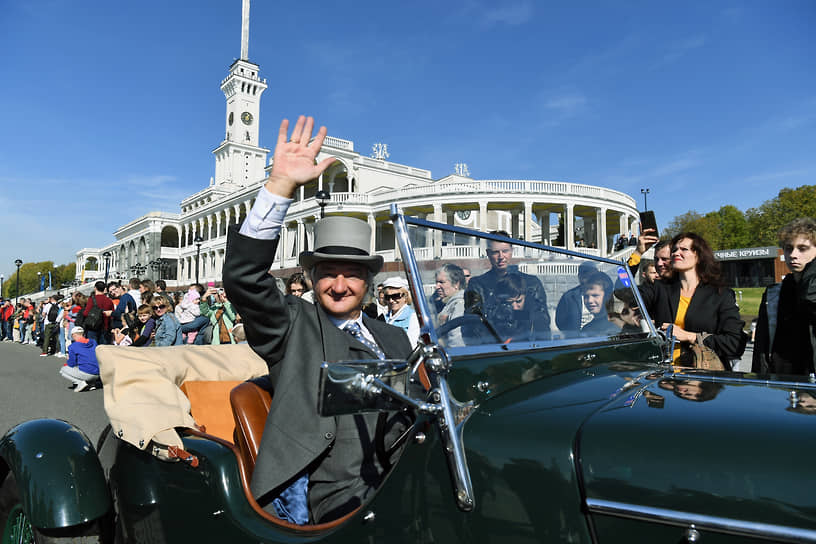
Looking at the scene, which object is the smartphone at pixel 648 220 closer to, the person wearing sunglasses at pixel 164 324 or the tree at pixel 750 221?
the person wearing sunglasses at pixel 164 324

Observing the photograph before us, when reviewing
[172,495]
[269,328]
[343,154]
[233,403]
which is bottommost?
[172,495]

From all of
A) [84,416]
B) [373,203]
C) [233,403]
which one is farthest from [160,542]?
[373,203]

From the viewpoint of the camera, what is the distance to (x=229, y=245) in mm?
1872

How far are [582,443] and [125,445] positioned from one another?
6.16 ft

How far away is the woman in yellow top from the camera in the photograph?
3.47m

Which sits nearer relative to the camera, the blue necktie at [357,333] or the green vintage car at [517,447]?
the green vintage car at [517,447]

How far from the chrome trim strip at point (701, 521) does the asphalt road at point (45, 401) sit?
560 centimetres

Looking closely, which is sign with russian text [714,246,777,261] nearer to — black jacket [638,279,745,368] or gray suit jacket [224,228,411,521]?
black jacket [638,279,745,368]

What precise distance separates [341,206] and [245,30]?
186 feet

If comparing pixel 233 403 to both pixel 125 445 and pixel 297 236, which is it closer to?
pixel 125 445

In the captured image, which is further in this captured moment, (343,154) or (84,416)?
(343,154)

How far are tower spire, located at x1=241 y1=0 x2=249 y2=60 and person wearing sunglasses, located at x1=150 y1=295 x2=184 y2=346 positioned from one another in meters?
82.6

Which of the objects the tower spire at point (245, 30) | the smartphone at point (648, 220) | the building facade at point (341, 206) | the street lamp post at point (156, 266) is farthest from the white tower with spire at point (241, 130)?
the smartphone at point (648, 220)

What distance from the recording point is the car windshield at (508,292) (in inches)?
60.4
